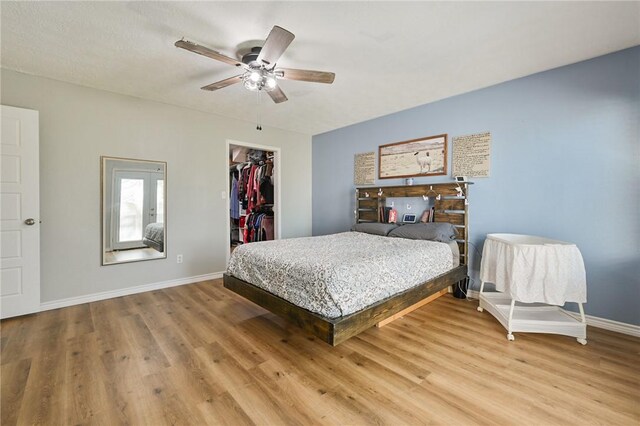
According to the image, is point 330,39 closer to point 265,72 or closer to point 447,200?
point 265,72

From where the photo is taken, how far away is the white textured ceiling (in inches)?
73.1

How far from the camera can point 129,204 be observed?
344 centimetres

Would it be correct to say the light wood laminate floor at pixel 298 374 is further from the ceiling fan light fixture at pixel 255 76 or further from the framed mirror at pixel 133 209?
the ceiling fan light fixture at pixel 255 76

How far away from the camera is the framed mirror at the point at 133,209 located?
3252 millimetres

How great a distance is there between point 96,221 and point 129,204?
39 cm

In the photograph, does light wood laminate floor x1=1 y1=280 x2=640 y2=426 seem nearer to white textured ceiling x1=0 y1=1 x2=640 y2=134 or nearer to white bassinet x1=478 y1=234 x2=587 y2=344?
white bassinet x1=478 y1=234 x2=587 y2=344

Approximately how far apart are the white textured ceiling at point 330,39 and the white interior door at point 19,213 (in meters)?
0.65

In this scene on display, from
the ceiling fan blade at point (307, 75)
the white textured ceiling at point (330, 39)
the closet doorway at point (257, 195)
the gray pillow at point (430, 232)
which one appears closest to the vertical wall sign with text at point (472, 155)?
the white textured ceiling at point (330, 39)

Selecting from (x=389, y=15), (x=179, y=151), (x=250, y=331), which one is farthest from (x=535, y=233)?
(x=179, y=151)

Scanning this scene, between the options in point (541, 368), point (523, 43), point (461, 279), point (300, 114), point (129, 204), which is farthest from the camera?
point (300, 114)

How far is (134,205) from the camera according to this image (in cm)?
347

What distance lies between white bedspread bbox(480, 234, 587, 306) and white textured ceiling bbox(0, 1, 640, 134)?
1710 millimetres

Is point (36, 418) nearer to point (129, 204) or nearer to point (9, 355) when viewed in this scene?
point (9, 355)

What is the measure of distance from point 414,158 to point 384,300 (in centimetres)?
237
